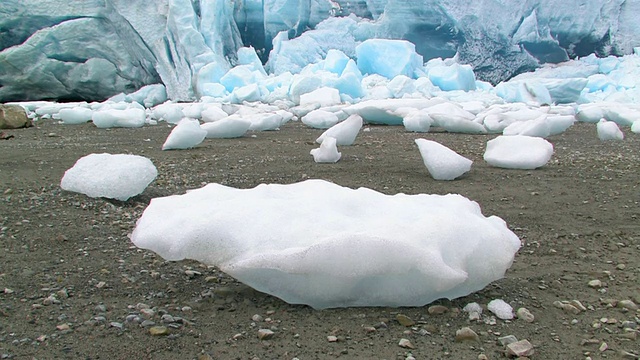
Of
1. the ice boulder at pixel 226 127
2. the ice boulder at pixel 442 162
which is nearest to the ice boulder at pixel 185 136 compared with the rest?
the ice boulder at pixel 226 127

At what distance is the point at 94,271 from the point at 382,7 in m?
13.7

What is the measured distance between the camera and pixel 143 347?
131 centimetres

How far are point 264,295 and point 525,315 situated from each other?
0.68 meters

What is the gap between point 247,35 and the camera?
48.3 ft

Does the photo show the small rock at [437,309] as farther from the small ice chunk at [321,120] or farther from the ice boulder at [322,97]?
the ice boulder at [322,97]

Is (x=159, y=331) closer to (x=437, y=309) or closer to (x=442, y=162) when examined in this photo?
(x=437, y=309)

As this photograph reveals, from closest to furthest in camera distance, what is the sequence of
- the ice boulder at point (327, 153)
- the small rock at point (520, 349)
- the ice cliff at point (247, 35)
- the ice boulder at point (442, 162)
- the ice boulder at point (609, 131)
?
the small rock at point (520, 349), the ice boulder at point (442, 162), the ice boulder at point (327, 153), the ice boulder at point (609, 131), the ice cliff at point (247, 35)

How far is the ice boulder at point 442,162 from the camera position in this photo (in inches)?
124

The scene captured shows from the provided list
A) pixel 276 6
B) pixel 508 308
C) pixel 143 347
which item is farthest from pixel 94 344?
pixel 276 6

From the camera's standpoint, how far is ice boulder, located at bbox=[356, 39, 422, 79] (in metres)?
12.5

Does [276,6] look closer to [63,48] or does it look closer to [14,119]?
[63,48]

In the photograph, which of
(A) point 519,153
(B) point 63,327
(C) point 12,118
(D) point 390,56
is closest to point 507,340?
(B) point 63,327

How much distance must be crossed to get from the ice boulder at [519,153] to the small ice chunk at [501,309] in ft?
6.97

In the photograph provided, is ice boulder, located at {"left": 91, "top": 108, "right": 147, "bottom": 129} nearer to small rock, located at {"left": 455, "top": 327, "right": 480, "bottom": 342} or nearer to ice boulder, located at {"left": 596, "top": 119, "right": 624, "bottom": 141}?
ice boulder, located at {"left": 596, "top": 119, "right": 624, "bottom": 141}
